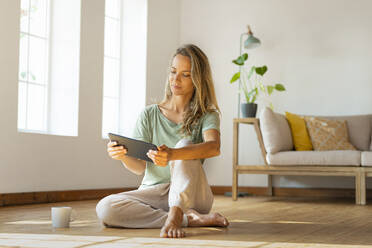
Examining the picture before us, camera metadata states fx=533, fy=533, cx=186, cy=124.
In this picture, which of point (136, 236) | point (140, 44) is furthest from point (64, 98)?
point (136, 236)

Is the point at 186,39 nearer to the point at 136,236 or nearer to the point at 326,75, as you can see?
the point at 326,75

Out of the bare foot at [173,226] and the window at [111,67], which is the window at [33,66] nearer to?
the window at [111,67]

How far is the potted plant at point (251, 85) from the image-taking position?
510 centimetres

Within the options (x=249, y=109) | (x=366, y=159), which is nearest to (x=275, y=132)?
(x=249, y=109)

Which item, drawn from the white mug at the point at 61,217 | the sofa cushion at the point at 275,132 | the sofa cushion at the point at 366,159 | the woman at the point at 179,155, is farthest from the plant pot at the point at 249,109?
the white mug at the point at 61,217

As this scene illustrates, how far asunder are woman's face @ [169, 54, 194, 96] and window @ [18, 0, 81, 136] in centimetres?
225

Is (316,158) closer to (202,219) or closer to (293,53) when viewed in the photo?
(293,53)

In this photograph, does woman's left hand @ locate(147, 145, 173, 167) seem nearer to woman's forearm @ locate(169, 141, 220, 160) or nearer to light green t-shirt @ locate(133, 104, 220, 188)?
woman's forearm @ locate(169, 141, 220, 160)

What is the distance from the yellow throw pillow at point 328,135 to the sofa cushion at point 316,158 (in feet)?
1.18

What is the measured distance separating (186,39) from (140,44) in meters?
0.75

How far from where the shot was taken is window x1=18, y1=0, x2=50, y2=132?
420 cm

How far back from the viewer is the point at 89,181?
4613 mm

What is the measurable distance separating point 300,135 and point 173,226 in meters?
3.11

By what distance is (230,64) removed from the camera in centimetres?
579
